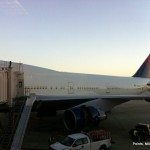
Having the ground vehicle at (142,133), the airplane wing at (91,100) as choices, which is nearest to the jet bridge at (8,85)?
the airplane wing at (91,100)

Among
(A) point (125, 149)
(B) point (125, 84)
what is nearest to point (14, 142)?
(A) point (125, 149)

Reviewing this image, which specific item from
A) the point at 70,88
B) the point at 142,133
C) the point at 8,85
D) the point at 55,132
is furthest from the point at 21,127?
the point at 70,88

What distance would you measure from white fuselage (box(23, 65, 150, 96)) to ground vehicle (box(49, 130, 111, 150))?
6.15 meters

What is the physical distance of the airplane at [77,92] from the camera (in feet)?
52.7

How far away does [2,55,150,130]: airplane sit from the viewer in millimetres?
16078

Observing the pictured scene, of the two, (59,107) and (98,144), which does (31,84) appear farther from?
(98,144)

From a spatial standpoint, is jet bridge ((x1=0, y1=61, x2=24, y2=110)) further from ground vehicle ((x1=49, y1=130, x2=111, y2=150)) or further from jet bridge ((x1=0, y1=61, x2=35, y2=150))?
ground vehicle ((x1=49, y1=130, x2=111, y2=150))

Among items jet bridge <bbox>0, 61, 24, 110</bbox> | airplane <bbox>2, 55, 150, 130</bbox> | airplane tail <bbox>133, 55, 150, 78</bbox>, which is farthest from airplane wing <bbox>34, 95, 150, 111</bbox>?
airplane tail <bbox>133, 55, 150, 78</bbox>

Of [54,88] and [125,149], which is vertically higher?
[54,88]

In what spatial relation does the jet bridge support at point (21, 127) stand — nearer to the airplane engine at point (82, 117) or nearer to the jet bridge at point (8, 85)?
the jet bridge at point (8, 85)

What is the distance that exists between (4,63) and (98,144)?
777 cm

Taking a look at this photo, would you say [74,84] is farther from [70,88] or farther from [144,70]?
[144,70]

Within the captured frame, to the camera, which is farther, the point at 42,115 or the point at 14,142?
the point at 42,115

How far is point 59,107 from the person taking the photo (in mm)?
19578
